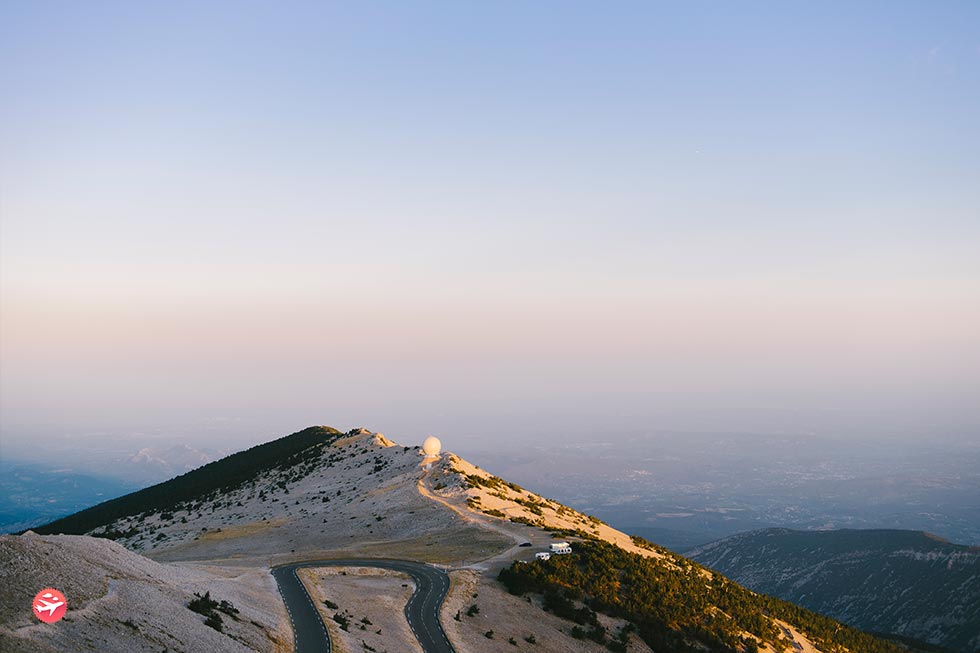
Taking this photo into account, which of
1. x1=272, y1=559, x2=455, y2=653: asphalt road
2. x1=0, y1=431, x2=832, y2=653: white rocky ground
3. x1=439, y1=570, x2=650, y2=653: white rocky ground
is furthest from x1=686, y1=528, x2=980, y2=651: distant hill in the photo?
x1=272, y1=559, x2=455, y2=653: asphalt road

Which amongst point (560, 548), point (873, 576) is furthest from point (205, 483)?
point (873, 576)

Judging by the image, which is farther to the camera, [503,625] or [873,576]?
[873,576]

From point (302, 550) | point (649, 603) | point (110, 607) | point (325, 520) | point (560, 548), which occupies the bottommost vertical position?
point (325, 520)

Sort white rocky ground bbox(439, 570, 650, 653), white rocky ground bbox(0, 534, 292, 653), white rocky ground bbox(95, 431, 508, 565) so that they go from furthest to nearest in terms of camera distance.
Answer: white rocky ground bbox(95, 431, 508, 565)
white rocky ground bbox(439, 570, 650, 653)
white rocky ground bbox(0, 534, 292, 653)

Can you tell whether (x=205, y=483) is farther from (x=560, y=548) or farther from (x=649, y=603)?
(x=649, y=603)

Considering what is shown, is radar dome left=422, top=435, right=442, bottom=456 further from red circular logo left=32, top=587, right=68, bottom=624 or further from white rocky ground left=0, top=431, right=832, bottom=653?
red circular logo left=32, top=587, right=68, bottom=624

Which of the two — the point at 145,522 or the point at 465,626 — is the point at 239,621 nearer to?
the point at 465,626
